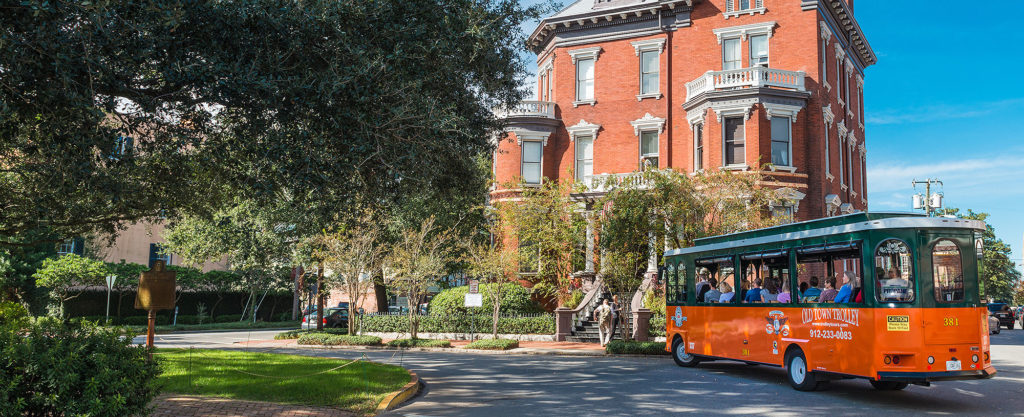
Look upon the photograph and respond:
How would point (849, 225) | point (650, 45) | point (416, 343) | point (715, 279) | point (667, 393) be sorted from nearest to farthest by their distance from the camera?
point (849, 225)
point (667, 393)
point (715, 279)
point (416, 343)
point (650, 45)

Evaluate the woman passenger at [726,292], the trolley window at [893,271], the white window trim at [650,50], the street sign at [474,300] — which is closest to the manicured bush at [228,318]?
the street sign at [474,300]

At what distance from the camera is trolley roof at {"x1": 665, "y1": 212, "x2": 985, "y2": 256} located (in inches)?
442

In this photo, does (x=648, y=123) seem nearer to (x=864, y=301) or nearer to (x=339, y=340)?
(x=339, y=340)

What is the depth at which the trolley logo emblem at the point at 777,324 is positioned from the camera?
44.2 feet

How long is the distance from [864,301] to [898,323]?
63 cm

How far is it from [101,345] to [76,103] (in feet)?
9.60

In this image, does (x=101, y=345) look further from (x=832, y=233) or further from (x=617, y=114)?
(x=617, y=114)

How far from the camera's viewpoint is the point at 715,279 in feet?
52.9

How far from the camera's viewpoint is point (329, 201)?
37.1 feet

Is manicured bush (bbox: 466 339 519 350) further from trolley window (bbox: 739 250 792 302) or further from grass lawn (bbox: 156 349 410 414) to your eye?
trolley window (bbox: 739 250 792 302)

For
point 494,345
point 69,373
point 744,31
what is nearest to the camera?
point 69,373

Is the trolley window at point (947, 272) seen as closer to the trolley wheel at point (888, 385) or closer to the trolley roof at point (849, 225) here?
the trolley roof at point (849, 225)

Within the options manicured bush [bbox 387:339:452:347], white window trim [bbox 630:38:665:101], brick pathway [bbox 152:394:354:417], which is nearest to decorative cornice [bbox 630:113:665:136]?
white window trim [bbox 630:38:665:101]

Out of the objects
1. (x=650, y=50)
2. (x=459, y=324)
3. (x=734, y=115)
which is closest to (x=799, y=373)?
(x=459, y=324)
